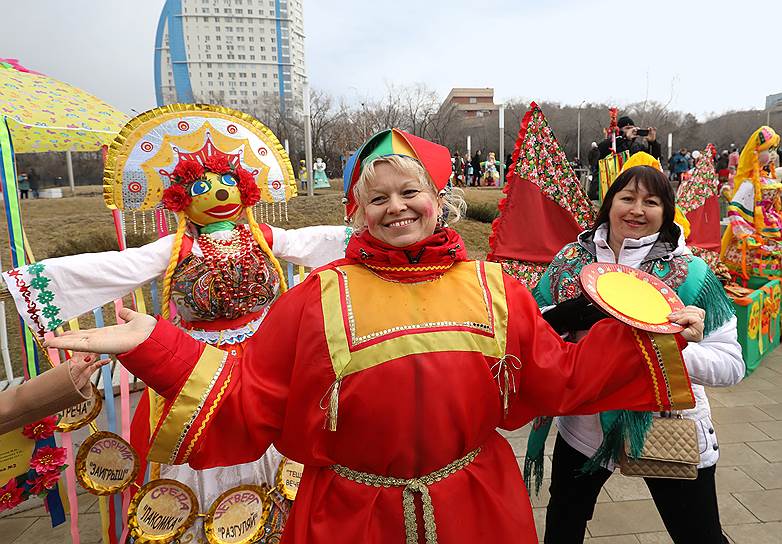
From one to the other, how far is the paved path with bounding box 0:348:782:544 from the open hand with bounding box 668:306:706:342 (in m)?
1.77

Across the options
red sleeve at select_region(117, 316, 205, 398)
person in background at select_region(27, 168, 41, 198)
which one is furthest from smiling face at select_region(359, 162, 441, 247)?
person in background at select_region(27, 168, 41, 198)

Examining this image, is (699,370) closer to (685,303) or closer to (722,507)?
(685,303)

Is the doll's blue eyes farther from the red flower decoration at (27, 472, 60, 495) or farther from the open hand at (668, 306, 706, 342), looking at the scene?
the open hand at (668, 306, 706, 342)

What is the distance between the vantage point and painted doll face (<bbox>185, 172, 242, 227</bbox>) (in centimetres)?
235

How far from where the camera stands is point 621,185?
76.3 inches

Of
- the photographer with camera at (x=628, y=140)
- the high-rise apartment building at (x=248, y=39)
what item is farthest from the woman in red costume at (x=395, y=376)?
the high-rise apartment building at (x=248, y=39)

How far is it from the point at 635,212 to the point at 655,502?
42.9 inches

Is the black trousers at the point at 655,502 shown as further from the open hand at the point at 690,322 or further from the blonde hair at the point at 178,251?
the blonde hair at the point at 178,251

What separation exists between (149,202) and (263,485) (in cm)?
146

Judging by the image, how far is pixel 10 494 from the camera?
88.5 inches

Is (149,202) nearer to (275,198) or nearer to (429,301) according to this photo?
(275,198)

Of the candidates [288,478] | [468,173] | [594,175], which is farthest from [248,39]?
[288,478]

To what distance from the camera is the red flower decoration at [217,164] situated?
240 centimetres

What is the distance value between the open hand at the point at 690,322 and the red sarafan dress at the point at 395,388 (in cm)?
7
